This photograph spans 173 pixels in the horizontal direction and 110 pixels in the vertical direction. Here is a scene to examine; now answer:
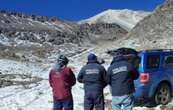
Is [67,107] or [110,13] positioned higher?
[110,13]

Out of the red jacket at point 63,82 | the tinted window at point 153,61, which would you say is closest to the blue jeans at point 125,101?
the red jacket at point 63,82

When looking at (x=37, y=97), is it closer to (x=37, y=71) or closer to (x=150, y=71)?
(x=150, y=71)

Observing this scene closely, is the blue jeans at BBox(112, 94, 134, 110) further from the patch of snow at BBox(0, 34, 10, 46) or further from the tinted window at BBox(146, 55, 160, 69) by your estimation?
the patch of snow at BBox(0, 34, 10, 46)

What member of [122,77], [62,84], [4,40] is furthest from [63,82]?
[4,40]

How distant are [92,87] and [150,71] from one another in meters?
4.27

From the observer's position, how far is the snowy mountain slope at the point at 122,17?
115644 millimetres

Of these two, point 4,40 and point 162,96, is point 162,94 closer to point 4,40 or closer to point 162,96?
point 162,96

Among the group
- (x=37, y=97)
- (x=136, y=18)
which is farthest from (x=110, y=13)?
(x=37, y=97)

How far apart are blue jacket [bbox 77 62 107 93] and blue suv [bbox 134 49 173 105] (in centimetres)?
386

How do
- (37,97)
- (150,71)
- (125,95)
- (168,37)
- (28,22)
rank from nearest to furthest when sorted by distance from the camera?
(125,95), (150,71), (37,97), (168,37), (28,22)

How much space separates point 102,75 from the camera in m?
12.4

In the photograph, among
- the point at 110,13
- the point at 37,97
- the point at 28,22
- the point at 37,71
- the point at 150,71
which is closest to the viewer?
the point at 150,71

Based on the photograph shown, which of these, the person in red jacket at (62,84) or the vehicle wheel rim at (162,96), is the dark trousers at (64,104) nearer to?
the person in red jacket at (62,84)

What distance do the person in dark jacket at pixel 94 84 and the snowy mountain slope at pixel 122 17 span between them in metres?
98.7
